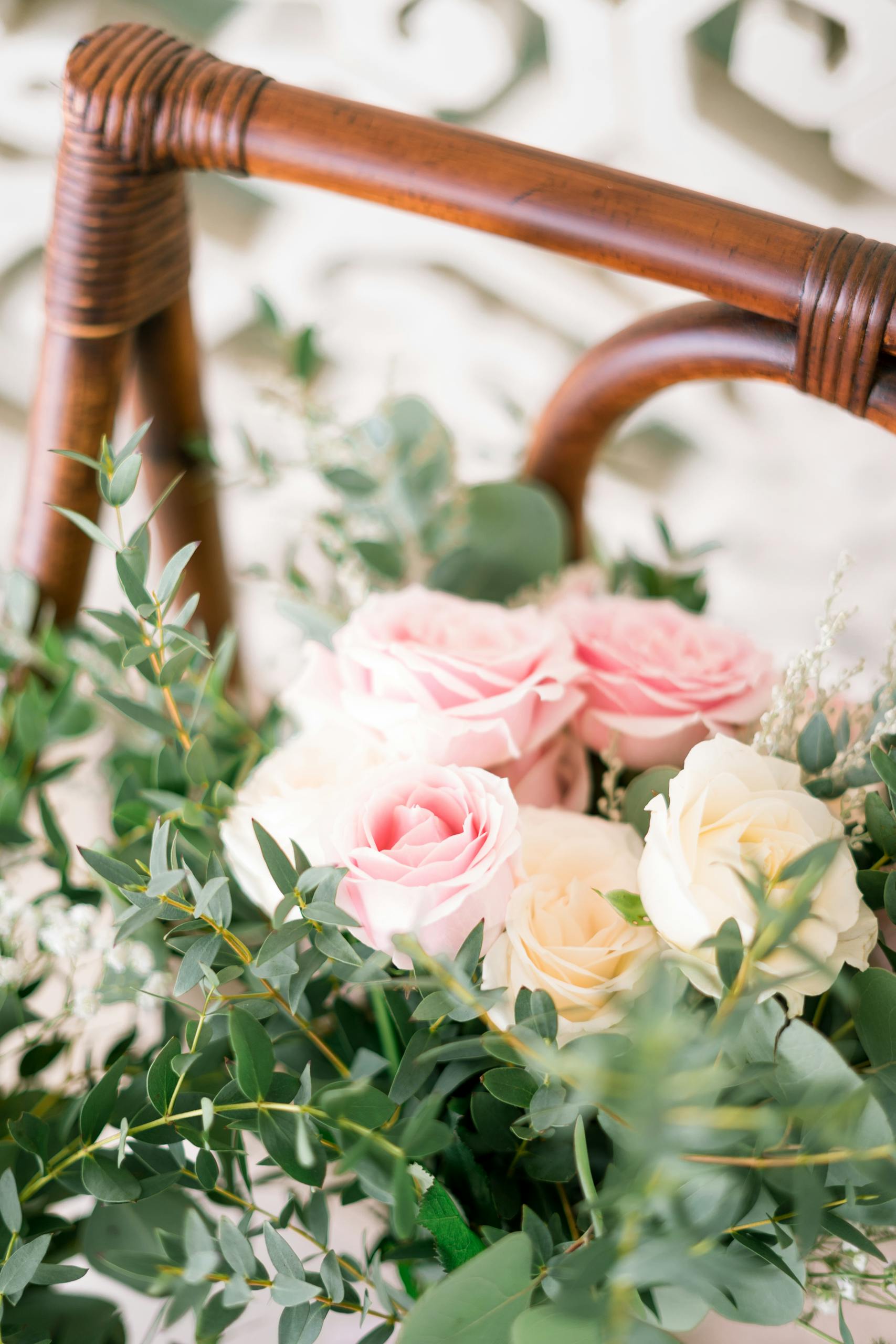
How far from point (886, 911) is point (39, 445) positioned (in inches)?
16.3

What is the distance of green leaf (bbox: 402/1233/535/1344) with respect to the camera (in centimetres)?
23

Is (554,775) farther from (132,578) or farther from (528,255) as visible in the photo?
(528,255)

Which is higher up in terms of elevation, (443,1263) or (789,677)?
(789,677)

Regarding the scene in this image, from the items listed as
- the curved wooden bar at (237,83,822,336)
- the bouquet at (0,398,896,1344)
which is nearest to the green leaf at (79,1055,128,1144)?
the bouquet at (0,398,896,1344)

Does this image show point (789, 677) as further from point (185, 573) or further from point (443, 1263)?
point (185, 573)

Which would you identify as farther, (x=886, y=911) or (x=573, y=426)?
(x=573, y=426)

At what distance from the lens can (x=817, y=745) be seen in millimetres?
313

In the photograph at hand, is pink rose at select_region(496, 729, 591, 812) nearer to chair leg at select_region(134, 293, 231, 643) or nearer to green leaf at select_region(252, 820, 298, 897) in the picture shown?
green leaf at select_region(252, 820, 298, 897)

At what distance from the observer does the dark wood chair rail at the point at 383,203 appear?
1.04ft

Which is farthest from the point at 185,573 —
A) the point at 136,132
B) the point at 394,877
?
the point at 394,877

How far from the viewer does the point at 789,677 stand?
0.31 metres

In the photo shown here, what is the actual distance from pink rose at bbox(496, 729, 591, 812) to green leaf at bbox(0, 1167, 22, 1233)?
206 millimetres

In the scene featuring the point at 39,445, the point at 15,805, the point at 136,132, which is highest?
the point at 136,132

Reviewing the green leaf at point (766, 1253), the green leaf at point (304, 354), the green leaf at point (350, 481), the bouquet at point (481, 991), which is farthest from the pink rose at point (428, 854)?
the green leaf at point (304, 354)
